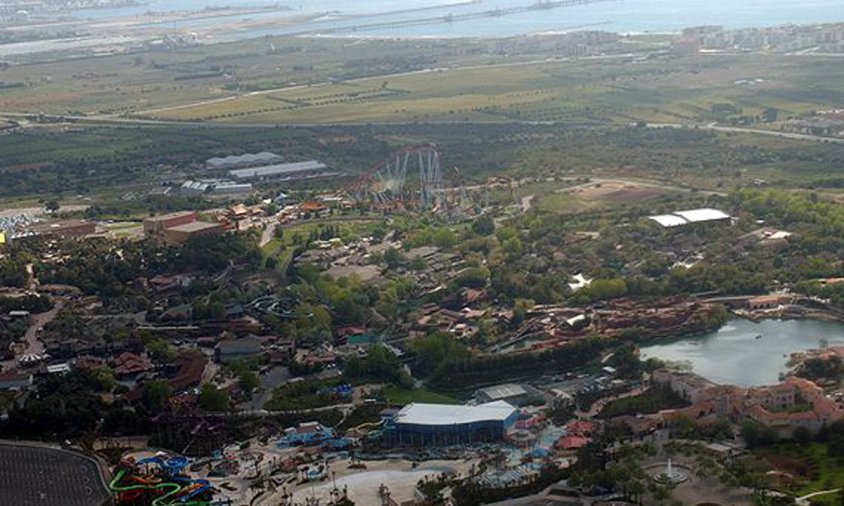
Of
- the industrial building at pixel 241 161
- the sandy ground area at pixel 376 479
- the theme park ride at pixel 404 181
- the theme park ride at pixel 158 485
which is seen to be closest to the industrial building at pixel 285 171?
→ the industrial building at pixel 241 161

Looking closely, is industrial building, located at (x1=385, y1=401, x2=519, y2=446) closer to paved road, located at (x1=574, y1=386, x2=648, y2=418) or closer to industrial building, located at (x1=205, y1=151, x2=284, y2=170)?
paved road, located at (x1=574, y1=386, x2=648, y2=418)

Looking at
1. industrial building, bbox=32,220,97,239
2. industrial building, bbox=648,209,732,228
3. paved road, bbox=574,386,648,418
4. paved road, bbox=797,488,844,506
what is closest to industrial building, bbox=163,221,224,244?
industrial building, bbox=32,220,97,239

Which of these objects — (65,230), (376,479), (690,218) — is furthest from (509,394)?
(65,230)

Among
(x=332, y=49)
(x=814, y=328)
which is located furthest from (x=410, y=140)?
(x=332, y=49)

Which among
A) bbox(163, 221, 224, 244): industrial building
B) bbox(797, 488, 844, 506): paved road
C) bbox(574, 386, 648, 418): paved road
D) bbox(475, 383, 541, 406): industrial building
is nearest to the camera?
bbox(797, 488, 844, 506): paved road

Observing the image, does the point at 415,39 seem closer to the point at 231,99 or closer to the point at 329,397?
the point at 231,99

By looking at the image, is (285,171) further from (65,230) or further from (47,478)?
(47,478)
